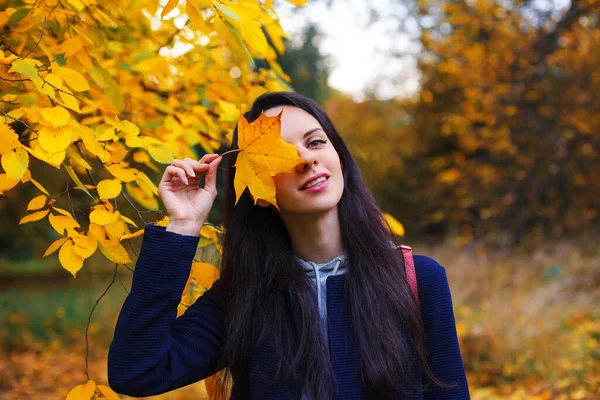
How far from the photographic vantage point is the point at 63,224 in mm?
1320

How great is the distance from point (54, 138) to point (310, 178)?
25.0 inches

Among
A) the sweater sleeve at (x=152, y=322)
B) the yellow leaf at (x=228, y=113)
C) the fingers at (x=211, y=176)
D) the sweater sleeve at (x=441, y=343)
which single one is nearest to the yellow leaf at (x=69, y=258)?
the sweater sleeve at (x=152, y=322)

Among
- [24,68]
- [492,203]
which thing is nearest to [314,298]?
[24,68]

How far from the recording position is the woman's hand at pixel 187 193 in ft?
4.54

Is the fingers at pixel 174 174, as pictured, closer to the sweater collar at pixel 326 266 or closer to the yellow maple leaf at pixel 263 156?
the yellow maple leaf at pixel 263 156

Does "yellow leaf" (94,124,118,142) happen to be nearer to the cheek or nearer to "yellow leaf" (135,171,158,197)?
"yellow leaf" (135,171,158,197)

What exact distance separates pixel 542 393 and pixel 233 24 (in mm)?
3807

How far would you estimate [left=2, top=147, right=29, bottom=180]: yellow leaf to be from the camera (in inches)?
44.3

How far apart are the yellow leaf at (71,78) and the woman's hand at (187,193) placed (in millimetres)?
280

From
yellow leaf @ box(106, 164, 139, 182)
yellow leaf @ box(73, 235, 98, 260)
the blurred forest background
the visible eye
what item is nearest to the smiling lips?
the visible eye

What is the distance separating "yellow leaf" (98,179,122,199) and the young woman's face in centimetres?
41

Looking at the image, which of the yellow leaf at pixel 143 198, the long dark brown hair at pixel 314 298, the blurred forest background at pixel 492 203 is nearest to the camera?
the long dark brown hair at pixel 314 298

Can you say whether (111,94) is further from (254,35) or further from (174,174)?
(254,35)

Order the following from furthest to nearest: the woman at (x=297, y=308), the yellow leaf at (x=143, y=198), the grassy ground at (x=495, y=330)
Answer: the grassy ground at (x=495, y=330) → the yellow leaf at (x=143, y=198) → the woman at (x=297, y=308)
